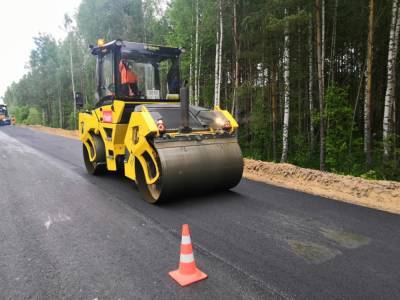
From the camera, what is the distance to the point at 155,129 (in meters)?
4.73

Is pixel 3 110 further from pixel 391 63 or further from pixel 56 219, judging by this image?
pixel 391 63

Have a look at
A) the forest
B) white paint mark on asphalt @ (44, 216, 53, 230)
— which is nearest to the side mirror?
white paint mark on asphalt @ (44, 216, 53, 230)

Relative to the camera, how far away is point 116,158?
6262mm

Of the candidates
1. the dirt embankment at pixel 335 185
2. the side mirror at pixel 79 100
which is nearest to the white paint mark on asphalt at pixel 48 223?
the side mirror at pixel 79 100

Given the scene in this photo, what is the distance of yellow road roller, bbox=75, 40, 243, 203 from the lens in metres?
4.86

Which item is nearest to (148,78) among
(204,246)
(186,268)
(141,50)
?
(141,50)

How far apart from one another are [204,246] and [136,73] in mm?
4132

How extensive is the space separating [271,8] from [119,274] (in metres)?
10.4

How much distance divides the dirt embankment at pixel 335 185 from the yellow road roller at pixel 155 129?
1.56 metres

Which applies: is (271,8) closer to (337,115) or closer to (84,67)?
Result: (337,115)

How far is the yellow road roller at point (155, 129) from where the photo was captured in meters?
4.86

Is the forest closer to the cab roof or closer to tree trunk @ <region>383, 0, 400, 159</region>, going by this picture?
tree trunk @ <region>383, 0, 400, 159</region>

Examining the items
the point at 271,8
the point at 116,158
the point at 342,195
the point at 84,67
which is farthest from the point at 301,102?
the point at 84,67

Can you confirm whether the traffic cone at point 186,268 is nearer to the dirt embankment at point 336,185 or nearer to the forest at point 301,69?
the dirt embankment at point 336,185
